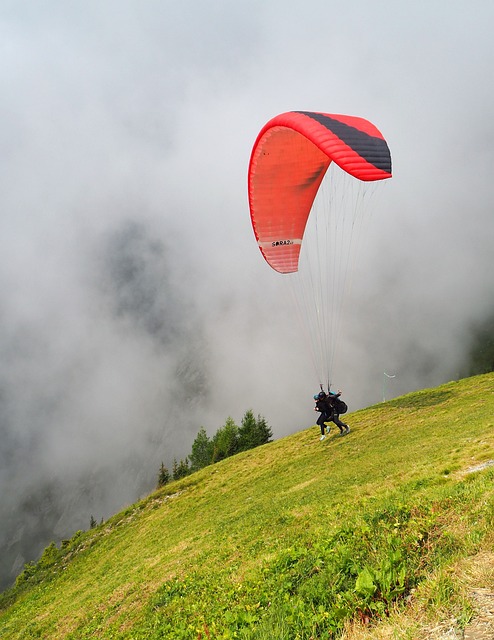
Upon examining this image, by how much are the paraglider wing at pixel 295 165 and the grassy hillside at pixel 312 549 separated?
8013 mm

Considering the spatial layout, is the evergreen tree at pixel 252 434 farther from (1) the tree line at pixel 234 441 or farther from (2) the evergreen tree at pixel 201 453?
(2) the evergreen tree at pixel 201 453

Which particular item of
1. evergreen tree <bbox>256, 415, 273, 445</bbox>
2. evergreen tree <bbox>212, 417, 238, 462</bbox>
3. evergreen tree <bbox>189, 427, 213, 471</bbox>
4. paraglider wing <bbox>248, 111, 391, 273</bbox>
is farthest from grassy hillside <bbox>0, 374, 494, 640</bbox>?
evergreen tree <bbox>189, 427, 213, 471</bbox>

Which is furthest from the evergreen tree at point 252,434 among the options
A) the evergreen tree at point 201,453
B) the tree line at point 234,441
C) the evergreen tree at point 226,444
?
the evergreen tree at point 201,453

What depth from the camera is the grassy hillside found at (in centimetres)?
417

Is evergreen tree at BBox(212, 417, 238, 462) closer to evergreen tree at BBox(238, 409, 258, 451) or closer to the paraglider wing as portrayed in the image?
evergreen tree at BBox(238, 409, 258, 451)

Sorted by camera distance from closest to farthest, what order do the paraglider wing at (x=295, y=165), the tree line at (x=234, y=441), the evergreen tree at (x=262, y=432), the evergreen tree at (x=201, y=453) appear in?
the paraglider wing at (x=295, y=165), the evergreen tree at (x=262, y=432), the tree line at (x=234, y=441), the evergreen tree at (x=201, y=453)

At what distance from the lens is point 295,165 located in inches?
618

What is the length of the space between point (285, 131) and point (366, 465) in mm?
14062

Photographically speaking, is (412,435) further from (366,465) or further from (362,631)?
(362,631)

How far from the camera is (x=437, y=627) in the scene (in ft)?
10.6

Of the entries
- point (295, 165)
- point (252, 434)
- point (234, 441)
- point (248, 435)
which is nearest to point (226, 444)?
point (234, 441)

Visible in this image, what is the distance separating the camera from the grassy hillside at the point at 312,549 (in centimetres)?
417

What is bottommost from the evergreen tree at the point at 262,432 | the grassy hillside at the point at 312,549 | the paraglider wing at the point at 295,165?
the grassy hillside at the point at 312,549

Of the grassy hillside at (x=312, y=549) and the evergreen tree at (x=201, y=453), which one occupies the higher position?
the evergreen tree at (x=201, y=453)
